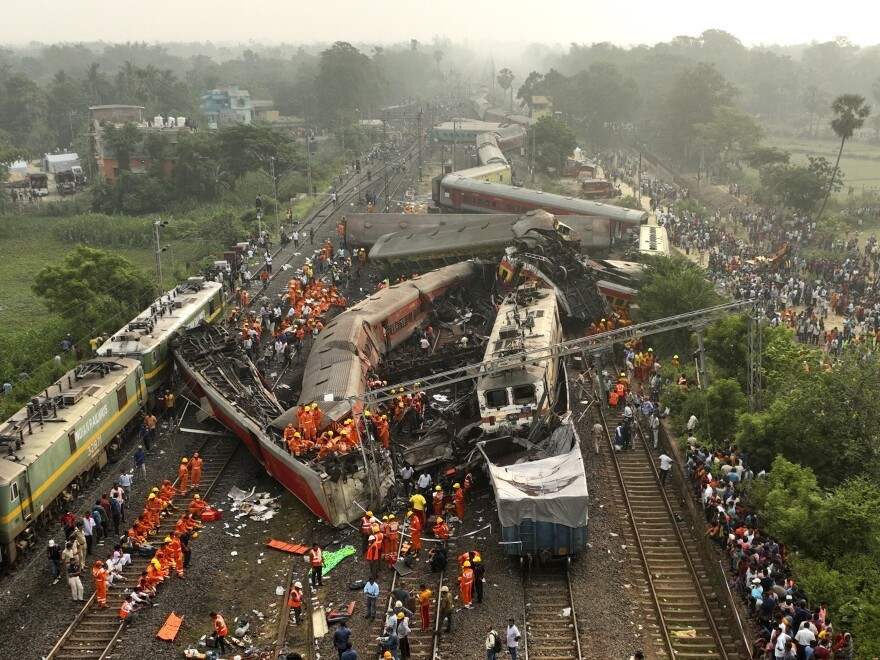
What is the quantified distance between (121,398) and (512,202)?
3160 centimetres

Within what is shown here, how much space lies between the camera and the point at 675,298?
3136cm

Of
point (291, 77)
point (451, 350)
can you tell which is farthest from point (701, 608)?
point (291, 77)

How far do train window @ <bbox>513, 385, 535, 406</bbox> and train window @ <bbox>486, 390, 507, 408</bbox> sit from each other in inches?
10.4

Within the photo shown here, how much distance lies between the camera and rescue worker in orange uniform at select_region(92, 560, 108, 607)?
56.2 ft

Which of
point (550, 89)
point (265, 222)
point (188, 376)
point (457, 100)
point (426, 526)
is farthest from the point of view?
point (457, 100)

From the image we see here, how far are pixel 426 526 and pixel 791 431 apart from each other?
8.61 m

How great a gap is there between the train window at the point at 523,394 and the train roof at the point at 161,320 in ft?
37.3

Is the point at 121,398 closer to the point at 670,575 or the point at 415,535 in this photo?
the point at 415,535

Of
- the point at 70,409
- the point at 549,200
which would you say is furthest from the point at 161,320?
the point at 549,200

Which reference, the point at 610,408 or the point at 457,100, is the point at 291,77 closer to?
the point at 457,100

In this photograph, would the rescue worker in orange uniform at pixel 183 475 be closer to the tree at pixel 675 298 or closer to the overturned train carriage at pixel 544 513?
the overturned train carriage at pixel 544 513

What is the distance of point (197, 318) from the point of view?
1224 inches

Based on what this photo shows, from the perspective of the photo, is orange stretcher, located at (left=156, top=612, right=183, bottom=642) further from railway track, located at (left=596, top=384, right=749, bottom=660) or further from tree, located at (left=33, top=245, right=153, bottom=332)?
tree, located at (left=33, top=245, right=153, bottom=332)

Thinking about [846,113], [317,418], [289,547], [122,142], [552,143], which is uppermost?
[846,113]
